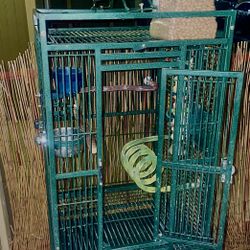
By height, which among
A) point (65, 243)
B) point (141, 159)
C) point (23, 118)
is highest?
point (23, 118)

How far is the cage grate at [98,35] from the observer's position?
174cm

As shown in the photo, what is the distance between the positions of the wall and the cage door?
100 inches

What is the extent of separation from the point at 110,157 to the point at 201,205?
0.71m

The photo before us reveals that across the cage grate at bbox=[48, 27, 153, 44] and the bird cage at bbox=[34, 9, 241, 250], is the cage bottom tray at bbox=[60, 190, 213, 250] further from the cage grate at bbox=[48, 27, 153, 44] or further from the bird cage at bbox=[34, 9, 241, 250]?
the cage grate at bbox=[48, 27, 153, 44]

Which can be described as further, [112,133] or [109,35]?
[112,133]

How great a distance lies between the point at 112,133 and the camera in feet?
7.84

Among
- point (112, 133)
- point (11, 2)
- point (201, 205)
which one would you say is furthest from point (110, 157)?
point (11, 2)

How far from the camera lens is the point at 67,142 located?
70.4 inches

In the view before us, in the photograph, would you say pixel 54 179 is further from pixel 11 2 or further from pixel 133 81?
pixel 11 2

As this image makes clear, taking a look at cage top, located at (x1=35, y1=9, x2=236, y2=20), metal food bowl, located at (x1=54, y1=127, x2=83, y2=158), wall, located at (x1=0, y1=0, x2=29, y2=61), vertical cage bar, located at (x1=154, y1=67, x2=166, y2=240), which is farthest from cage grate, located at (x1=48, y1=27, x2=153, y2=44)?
wall, located at (x1=0, y1=0, x2=29, y2=61)

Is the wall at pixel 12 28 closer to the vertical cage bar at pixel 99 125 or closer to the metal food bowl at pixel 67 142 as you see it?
the metal food bowl at pixel 67 142

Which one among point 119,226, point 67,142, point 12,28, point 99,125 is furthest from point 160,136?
point 12,28

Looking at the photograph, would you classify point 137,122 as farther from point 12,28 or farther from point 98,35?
point 12,28

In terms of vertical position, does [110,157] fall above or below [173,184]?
below
